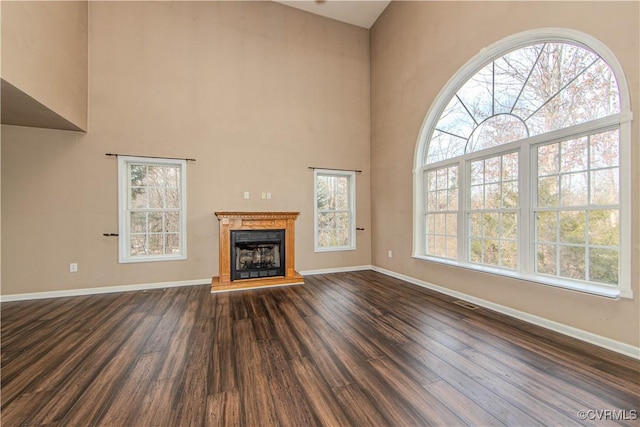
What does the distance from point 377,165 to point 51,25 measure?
201 inches

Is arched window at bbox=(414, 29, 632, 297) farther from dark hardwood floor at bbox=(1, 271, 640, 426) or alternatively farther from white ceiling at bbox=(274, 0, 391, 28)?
white ceiling at bbox=(274, 0, 391, 28)

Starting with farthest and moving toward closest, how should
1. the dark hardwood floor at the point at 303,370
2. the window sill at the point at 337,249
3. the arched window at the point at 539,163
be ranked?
the window sill at the point at 337,249
the arched window at the point at 539,163
the dark hardwood floor at the point at 303,370

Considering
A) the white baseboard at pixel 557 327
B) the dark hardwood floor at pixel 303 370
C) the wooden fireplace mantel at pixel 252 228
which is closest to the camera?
the dark hardwood floor at pixel 303 370

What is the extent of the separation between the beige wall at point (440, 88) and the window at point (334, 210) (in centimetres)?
51

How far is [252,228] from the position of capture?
14.1 feet

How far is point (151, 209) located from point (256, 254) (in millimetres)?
1857

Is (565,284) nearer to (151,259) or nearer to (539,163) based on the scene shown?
(539,163)

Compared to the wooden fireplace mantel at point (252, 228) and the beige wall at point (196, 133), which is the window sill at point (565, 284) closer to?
the beige wall at point (196, 133)

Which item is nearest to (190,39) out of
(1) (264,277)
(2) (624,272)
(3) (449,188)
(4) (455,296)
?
(1) (264,277)

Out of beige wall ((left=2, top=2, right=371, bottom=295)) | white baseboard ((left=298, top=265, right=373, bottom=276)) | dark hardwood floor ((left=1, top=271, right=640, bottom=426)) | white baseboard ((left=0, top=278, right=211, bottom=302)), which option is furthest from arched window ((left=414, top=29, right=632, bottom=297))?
white baseboard ((left=0, top=278, right=211, bottom=302))

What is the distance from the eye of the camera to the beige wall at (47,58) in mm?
2408

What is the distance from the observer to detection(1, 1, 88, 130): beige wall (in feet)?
7.90

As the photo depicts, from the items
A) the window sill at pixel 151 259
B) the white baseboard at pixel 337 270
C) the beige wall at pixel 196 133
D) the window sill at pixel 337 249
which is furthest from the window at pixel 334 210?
the window sill at pixel 151 259

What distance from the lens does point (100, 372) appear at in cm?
188
